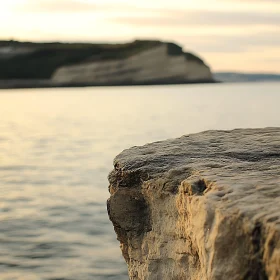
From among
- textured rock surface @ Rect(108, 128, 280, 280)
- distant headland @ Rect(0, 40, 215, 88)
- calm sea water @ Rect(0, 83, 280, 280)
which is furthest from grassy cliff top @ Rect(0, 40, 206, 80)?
textured rock surface @ Rect(108, 128, 280, 280)

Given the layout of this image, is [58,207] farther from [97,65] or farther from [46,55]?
[46,55]

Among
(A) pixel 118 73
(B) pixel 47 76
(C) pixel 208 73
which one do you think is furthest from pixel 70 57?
(C) pixel 208 73

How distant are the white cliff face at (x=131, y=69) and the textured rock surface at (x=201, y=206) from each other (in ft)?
208

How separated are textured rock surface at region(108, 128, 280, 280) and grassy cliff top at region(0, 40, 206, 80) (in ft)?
221

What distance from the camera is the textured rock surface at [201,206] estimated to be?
210 cm

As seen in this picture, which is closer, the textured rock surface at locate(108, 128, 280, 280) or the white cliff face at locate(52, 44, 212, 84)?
the textured rock surface at locate(108, 128, 280, 280)

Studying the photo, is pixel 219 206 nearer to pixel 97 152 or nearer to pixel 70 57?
pixel 97 152

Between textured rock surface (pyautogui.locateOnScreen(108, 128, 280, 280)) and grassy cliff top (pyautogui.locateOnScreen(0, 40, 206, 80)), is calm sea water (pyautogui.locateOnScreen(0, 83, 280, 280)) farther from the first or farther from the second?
grassy cliff top (pyautogui.locateOnScreen(0, 40, 206, 80))

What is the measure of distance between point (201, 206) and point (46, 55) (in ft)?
245

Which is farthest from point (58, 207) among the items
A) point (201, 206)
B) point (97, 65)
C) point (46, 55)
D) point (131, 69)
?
point (46, 55)

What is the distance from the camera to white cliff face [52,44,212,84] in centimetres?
6656

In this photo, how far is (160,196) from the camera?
285 centimetres

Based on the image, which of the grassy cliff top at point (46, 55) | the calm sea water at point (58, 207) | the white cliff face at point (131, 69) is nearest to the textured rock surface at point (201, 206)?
the calm sea water at point (58, 207)

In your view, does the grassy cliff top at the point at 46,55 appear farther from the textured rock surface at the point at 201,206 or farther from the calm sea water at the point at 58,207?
the textured rock surface at the point at 201,206
